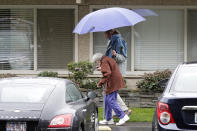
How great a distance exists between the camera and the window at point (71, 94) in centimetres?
650

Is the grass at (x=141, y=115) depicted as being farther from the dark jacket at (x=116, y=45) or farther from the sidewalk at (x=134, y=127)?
the dark jacket at (x=116, y=45)

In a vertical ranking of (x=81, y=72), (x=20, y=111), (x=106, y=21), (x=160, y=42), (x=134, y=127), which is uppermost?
(x=106, y=21)

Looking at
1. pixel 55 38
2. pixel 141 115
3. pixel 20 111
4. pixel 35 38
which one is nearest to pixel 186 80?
pixel 20 111

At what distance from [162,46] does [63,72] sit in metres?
3.17

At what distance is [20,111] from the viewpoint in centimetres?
561

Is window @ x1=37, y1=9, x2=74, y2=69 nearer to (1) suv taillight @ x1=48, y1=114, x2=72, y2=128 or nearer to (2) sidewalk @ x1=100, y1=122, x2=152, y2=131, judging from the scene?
(2) sidewalk @ x1=100, y1=122, x2=152, y2=131

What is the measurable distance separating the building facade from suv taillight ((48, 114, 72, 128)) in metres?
7.10

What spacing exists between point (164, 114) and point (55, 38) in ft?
26.7

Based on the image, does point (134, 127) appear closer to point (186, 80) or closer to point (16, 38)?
point (186, 80)

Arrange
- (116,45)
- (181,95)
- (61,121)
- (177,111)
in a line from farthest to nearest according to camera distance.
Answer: (116,45) < (61,121) < (181,95) < (177,111)

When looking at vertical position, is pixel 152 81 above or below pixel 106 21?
→ below

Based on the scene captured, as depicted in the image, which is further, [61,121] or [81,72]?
[81,72]

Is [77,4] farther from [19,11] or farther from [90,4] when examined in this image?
[19,11]

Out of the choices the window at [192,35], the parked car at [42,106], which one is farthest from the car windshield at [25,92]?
the window at [192,35]
